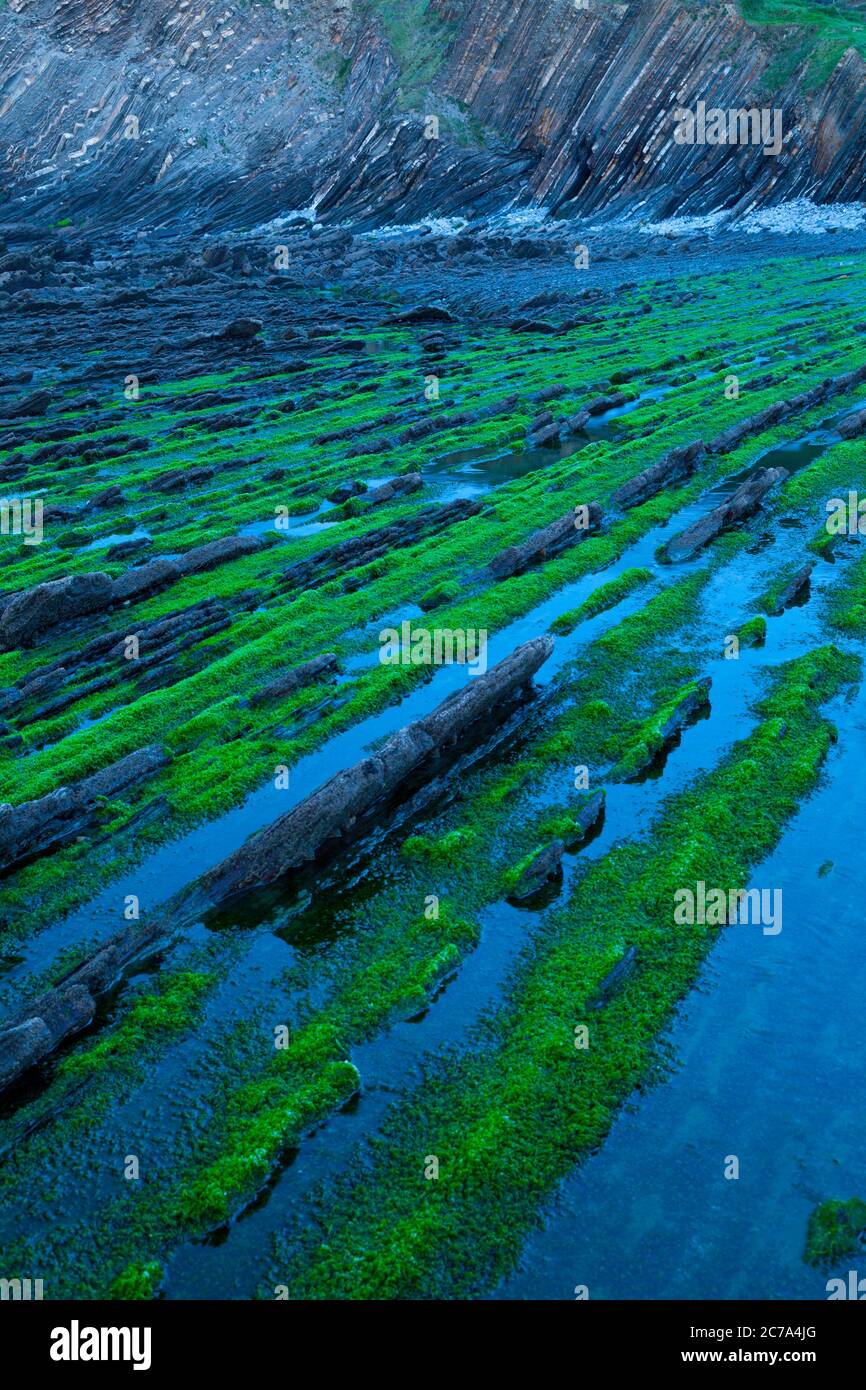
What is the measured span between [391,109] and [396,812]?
111 meters

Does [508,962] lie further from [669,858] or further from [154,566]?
[154,566]

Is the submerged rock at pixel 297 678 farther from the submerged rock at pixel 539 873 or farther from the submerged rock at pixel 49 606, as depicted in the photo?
the submerged rock at pixel 539 873

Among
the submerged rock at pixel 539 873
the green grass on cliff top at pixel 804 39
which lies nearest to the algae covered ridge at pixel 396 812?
the submerged rock at pixel 539 873

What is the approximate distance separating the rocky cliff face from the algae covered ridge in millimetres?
66656

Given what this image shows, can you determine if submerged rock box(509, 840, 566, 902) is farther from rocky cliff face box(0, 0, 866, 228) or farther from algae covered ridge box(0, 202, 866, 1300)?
rocky cliff face box(0, 0, 866, 228)

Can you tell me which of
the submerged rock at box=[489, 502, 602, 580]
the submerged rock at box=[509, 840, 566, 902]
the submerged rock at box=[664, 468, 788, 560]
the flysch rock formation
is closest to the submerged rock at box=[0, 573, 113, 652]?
the flysch rock formation

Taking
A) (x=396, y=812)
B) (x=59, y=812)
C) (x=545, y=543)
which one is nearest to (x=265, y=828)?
(x=396, y=812)

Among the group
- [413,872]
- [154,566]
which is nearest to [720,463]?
[154,566]

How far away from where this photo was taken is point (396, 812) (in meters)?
18.6

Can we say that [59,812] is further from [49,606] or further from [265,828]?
[49,606]

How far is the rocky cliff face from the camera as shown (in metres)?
98.9

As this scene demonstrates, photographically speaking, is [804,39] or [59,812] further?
[804,39]

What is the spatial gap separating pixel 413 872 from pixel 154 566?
47.3 feet

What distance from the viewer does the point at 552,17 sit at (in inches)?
4269
